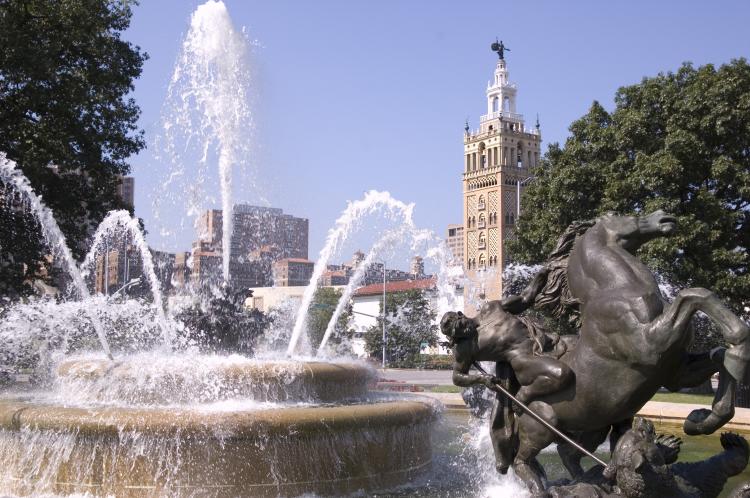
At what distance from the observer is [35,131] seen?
20.5 m

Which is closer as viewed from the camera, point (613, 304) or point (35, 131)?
point (613, 304)

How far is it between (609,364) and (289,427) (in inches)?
136

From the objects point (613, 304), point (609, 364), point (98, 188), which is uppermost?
point (98, 188)

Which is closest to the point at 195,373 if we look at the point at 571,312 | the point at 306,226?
the point at 571,312

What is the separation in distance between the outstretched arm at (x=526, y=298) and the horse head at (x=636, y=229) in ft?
2.14

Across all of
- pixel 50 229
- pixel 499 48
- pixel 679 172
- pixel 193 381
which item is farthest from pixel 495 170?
pixel 193 381

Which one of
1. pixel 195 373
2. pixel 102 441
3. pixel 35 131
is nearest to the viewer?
pixel 102 441

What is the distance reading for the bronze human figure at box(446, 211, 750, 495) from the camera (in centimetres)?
472

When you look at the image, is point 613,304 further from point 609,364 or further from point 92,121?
point 92,121

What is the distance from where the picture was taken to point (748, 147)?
2195 centimetres

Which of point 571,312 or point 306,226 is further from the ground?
point 306,226

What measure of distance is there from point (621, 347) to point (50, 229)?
16155 mm

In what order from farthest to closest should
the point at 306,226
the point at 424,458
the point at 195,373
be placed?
the point at 306,226 < the point at 424,458 < the point at 195,373

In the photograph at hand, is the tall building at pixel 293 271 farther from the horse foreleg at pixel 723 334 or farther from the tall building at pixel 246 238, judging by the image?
the horse foreleg at pixel 723 334
